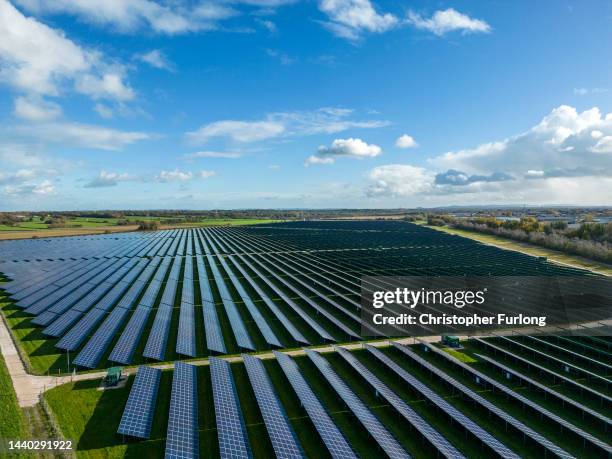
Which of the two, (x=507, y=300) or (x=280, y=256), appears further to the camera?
(x=280, y=256)

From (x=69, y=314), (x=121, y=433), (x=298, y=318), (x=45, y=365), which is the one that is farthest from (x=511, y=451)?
(x=69, y=314)

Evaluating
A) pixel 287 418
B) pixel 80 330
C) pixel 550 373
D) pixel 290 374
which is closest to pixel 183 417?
pixel 287 418

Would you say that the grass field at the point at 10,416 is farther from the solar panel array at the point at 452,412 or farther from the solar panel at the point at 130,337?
the solar panel array at the point at 452,412

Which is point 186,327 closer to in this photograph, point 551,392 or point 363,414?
point 363,414

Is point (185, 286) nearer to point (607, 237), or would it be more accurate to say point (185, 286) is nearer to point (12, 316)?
point (12, 316)

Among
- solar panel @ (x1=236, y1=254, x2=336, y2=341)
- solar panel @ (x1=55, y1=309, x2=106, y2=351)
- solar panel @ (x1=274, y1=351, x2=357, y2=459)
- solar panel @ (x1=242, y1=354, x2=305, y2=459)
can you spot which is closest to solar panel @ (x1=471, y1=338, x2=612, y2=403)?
solar panel @ (x1=236, y1=254, x2=336, y2=341)

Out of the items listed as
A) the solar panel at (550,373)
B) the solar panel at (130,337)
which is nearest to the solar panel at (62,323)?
the solar panel at (130,337)
